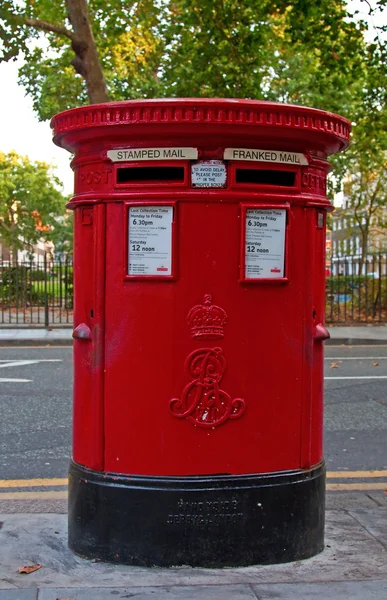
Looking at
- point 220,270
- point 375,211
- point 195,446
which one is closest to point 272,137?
point 220,270

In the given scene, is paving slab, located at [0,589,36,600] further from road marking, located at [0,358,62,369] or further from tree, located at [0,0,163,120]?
tree, located at [0,0,163,120]

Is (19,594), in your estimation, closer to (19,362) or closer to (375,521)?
(375,521)

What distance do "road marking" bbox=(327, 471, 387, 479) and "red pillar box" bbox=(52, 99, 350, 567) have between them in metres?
2.00

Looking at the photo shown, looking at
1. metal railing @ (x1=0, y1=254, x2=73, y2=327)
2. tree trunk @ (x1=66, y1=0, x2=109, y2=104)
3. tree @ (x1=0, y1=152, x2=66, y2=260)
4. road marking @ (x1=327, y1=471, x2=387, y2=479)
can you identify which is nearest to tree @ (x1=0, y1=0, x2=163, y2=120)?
tree trunk @ (x1=66, y1=0, x2=109, y2=104)

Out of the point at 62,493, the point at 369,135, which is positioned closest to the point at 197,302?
the point at 62,493

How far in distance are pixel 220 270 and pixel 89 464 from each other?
1.08 metres

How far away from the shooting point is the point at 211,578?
315cm

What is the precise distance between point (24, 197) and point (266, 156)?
40576mm

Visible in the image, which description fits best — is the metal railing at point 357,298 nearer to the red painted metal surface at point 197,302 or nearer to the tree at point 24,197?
the red painted metal surface at point 197,302

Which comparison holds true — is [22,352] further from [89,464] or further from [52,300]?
[89,464]

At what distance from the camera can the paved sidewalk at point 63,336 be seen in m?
14.6

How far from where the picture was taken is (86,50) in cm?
1436

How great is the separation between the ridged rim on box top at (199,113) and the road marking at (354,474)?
2932 mm

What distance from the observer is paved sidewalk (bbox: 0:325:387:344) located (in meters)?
14.6
